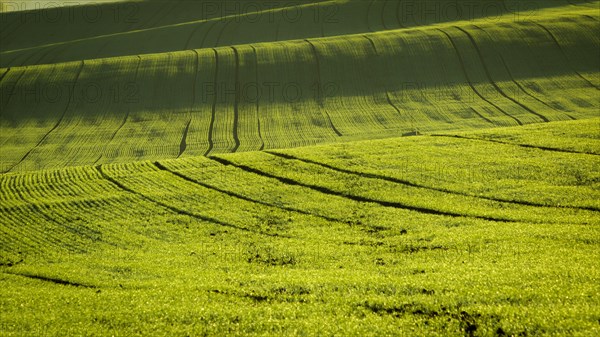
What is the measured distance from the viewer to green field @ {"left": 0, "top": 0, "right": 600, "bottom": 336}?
1510cm

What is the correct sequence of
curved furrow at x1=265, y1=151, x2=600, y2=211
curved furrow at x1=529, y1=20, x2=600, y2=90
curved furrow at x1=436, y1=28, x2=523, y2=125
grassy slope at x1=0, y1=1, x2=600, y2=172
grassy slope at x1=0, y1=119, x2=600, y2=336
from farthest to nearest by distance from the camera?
1. curved furrow at x1=529, y1=20, x2=600, y2=90
2. curved furrow at x1=436, y1=28, x2=523, y2=125
3. grassy slope at x1=0, y1=1, x2=600, y2=172
4. curved furrow at x1=265, y1=151, x2=600, y2=211
5. grassy slope at x1=0, y1=119, x2=600, y2=336

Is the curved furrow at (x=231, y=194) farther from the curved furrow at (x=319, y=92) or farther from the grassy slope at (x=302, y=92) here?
the curved furrow at (x=319, y=92)

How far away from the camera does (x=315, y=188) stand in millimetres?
28484

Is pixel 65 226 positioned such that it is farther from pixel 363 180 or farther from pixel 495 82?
pixel 495 82

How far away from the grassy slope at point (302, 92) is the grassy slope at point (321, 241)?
1496 centimetres

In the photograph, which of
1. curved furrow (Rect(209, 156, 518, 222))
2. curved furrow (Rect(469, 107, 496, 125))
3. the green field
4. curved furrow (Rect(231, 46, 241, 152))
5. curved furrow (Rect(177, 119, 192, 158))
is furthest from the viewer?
curved furrow (Rect(231, 46, 241, 152))

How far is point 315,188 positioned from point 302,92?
32207 mm

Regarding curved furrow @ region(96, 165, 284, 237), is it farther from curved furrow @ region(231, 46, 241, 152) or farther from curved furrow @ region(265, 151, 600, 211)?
curved furrow @ region(231, 46, 241, 152)

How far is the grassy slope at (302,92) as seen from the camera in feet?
165

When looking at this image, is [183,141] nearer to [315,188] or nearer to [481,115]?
[481,115]

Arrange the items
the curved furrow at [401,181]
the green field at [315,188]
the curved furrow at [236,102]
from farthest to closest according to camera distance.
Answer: the curved furrow at [236,102] → the curved furrow at [401,181] → the green field at [315,188]

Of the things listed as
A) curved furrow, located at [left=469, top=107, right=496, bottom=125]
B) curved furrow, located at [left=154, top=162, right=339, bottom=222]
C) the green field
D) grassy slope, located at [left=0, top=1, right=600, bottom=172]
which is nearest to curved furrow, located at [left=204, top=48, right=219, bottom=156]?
grassy slope, located at [left=0, top=1, right=600, bottom=172]

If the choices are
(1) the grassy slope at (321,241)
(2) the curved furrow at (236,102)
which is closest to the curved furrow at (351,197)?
(1) the grassy slope at (321,241)

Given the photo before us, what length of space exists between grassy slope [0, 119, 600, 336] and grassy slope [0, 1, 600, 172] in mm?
14956
